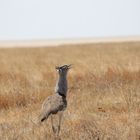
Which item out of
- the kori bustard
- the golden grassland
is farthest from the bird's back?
the golden grassland

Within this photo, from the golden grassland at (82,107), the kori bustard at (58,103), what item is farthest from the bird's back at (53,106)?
the golden grassland at (82,107)

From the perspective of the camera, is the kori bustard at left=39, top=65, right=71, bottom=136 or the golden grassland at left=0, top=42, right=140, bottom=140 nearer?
the kori bustard at left=39, top=65, right=71, bottom=136

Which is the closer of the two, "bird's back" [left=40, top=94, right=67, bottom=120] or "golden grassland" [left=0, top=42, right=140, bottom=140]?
"bird's back" [left=40, top=94, right=67, bottom=120]

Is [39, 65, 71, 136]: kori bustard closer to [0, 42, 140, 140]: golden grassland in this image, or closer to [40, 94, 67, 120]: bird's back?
[40, 94, 67, 120]: bird's back

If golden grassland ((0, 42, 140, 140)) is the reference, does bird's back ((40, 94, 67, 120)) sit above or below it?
above

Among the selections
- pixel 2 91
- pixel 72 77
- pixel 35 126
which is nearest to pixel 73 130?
pixel 35 126

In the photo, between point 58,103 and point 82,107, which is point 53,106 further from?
point 82,107

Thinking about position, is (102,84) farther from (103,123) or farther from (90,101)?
(103,123)

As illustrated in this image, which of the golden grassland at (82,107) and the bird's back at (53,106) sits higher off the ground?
the bird's back at (53,106)

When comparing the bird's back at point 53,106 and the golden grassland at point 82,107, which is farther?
the golden grassland at point 82,107

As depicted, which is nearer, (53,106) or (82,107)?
(53,106)

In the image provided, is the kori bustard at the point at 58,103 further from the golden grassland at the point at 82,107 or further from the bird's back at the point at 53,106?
the golden grassland at the point at 82,107

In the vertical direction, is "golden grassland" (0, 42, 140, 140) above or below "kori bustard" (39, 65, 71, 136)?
below

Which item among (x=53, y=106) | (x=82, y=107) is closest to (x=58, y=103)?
(x=53, y=106)
